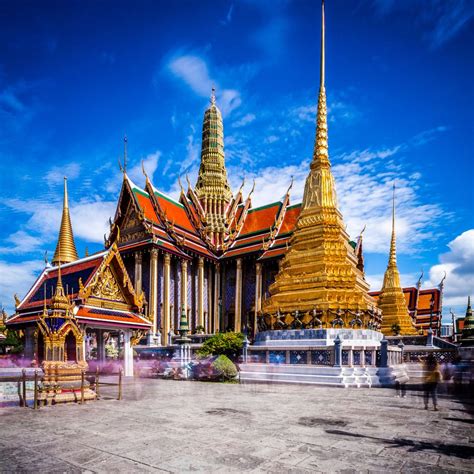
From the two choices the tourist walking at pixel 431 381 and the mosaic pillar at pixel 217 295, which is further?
the mosaic pillar at pixel 217 295

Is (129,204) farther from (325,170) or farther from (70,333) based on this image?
(70,333)

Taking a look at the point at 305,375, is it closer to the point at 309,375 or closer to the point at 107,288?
the point at 309,375

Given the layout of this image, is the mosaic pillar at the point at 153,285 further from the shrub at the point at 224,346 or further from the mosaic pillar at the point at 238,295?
the shrub at the point at 224,346

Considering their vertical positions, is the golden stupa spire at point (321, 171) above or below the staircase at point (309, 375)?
above

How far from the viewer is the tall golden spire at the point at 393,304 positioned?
2942cm

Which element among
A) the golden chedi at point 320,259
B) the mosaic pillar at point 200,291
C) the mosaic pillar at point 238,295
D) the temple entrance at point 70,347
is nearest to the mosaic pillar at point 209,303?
the mosaic pillar at point 200,291

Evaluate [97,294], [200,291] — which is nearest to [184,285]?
[200,291]

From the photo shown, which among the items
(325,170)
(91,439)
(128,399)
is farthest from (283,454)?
(325,170)

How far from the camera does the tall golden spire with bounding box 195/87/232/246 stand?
124 ft

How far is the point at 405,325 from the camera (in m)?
29.4

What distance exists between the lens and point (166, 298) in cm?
3005

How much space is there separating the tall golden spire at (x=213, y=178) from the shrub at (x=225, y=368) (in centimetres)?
2162

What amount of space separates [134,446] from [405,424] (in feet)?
13.8

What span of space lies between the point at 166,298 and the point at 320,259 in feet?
46.8
